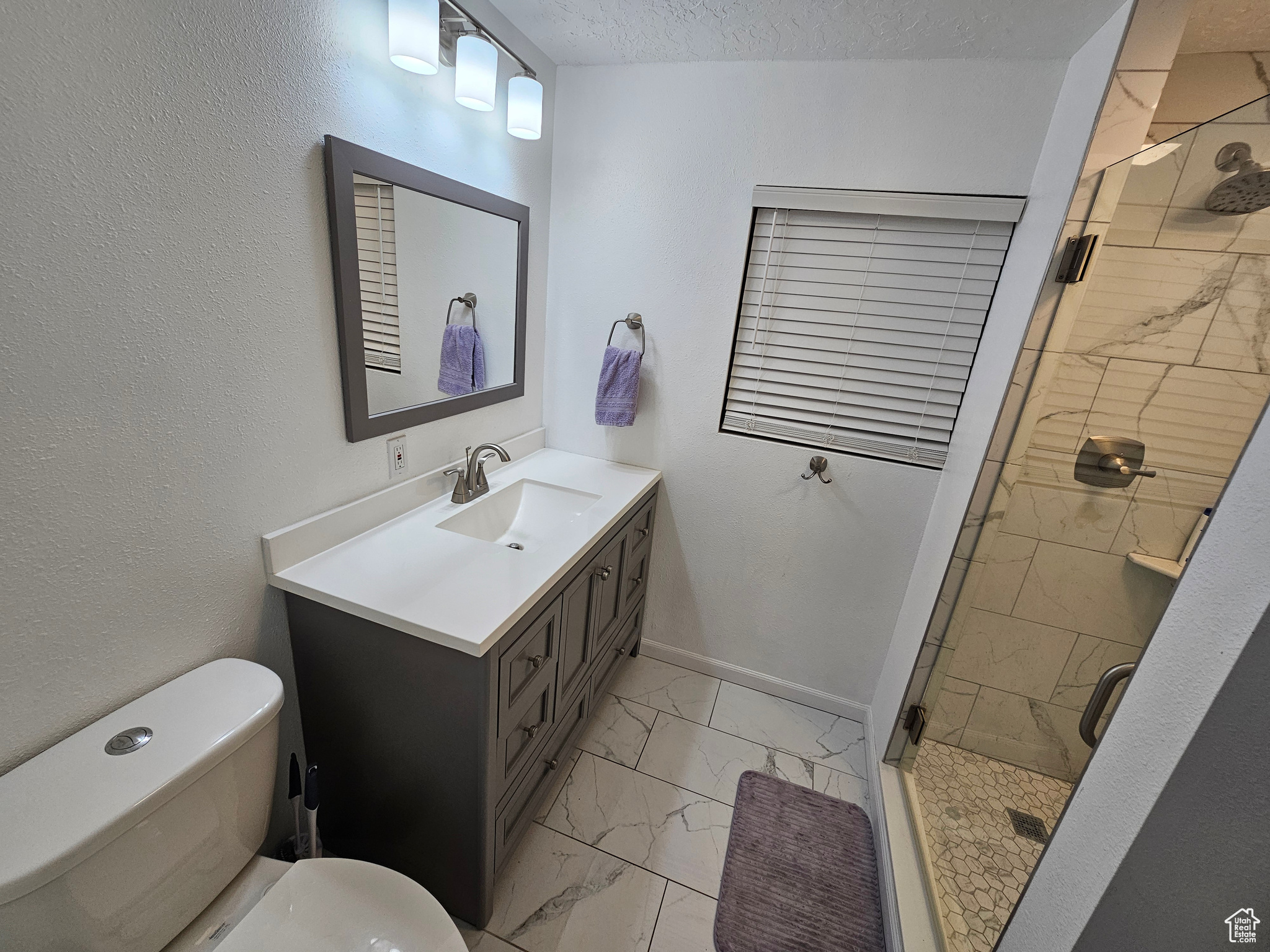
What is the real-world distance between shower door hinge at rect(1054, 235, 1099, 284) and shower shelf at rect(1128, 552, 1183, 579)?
735mm

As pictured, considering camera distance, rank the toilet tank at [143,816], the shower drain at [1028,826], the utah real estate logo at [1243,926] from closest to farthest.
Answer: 1. the utah real estate logo at [1243,926]
2. the toilet tank at [143,816]
3. the shower drain at [1028,826]

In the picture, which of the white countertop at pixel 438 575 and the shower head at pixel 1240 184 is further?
the shower head at pixel 1240 184

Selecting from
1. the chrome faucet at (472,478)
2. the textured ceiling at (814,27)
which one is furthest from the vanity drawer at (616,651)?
the textured ceiling at (814,27)

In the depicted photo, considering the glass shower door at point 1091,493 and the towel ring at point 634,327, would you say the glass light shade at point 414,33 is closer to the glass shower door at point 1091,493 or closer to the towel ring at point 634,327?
the towel ring at point 634,327

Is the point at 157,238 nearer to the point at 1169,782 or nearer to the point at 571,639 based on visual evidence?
the point at 571,639

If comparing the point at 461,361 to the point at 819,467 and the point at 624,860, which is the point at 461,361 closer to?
the point at 819,467

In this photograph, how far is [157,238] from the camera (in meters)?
0.84

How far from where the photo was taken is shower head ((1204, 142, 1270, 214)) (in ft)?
3.80

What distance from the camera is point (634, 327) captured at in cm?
188

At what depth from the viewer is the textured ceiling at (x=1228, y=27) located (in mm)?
1146

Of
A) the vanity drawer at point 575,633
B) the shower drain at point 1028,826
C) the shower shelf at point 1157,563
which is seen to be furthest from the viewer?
the shower drain at point 1028,826

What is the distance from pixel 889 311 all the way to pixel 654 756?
169cm

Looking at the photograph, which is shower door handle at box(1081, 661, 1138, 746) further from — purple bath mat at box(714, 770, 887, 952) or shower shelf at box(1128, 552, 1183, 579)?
purple bath mat at box(714, 770, 887, 952)

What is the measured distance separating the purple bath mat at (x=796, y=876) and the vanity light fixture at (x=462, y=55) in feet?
7.04
